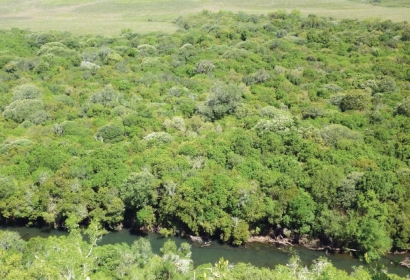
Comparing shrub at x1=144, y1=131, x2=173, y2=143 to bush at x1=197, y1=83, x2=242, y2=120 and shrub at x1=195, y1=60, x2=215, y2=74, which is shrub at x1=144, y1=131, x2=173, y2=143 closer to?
bush at x1=197, y1=83, x2=242, y2=120

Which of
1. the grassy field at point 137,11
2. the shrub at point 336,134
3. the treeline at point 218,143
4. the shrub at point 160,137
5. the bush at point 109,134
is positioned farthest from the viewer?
the grassy field at point 137,11

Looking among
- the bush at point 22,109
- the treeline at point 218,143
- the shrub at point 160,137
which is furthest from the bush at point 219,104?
the bush at point 22,109

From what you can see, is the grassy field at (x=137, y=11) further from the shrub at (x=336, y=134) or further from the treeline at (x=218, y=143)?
the shrub at (x=336, y=134)

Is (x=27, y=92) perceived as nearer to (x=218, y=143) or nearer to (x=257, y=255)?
(x=218, y=143)

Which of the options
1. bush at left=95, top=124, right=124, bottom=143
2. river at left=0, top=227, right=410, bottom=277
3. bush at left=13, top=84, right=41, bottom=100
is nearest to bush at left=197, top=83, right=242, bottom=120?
bush at left=95, top=124, right=124, bottom=143

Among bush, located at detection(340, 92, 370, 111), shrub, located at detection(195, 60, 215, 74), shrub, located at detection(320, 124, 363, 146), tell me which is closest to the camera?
shrub, located at detection(320, 124, 363, 146)

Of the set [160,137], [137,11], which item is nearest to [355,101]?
[160,137]

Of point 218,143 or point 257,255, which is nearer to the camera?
point 257,255
